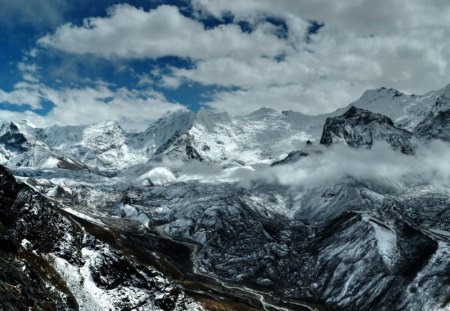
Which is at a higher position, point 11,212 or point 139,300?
point 11,212

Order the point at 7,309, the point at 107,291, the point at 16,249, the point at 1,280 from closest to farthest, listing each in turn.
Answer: the point at 7,309 → the point at 1,280 → the point at 16,249 → the point at 107,291

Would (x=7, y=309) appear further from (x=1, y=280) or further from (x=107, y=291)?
(x=107, y=291)

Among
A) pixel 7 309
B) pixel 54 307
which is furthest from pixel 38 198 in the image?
pixel 7 309

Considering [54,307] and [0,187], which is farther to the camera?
[0,187]

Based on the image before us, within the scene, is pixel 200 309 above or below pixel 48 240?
below

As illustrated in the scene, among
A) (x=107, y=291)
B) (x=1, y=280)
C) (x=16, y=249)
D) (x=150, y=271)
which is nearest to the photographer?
(x=1, y=280)

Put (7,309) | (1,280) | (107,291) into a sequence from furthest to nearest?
(107,291)
(1,280)
(7,309)

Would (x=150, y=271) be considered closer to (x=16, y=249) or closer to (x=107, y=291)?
(x=107, y=291)

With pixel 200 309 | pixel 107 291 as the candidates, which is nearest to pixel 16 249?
pixel 107 291

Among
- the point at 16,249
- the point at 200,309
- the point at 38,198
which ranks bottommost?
the point at 200,309
